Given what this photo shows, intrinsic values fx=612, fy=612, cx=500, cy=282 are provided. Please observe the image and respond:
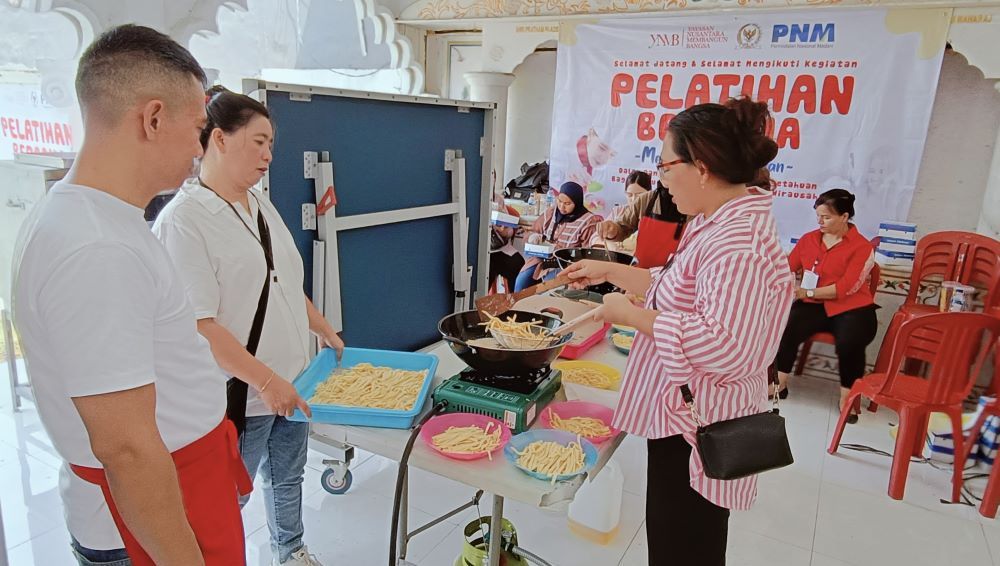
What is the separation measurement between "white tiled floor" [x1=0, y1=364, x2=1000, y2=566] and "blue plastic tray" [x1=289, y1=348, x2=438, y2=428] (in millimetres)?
934

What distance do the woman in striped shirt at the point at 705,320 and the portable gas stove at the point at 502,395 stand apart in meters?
0.23

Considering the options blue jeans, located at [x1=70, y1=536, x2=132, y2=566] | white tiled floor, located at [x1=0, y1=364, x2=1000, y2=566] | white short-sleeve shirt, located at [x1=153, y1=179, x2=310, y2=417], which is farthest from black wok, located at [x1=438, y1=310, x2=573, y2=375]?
white tiled floor, located at [x1=0, y1=364, x2=1000, y2=566]

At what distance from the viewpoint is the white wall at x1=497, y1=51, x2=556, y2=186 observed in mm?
5840

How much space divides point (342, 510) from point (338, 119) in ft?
5.35

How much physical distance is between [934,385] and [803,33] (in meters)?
2.63

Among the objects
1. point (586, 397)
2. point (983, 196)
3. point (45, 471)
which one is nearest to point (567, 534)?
point (586, 397)

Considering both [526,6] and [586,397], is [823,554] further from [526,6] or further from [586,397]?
[526,6]

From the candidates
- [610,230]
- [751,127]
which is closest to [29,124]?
[610,230]

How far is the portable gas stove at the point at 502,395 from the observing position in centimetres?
158

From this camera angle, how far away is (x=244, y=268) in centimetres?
164

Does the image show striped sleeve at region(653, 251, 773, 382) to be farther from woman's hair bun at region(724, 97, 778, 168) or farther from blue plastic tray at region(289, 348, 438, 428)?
blue plastic tray at region(289, 348, 438, 428)

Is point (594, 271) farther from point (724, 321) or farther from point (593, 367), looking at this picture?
point (724, 321)

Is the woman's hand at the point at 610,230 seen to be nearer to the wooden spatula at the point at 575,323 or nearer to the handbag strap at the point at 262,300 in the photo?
the wooden spatula at the point at 575,323

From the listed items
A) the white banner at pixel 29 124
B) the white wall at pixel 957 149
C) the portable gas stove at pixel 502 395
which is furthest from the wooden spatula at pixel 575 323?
the white wall at pixel 957 149
